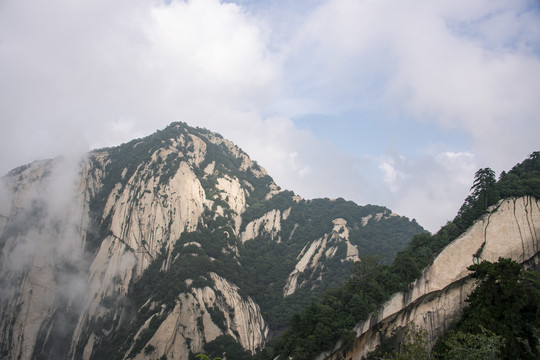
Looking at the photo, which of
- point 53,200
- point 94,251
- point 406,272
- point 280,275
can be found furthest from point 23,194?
point 406,272

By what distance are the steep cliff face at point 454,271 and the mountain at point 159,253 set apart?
34.5 meters

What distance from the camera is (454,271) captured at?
45.7m

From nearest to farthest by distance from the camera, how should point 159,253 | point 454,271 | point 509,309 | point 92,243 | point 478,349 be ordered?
point 478,349 → point 509,309 → point 454,271 → point 159,253 → point 92,243

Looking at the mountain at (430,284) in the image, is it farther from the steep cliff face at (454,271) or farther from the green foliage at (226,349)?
the green foliage at (226,349)

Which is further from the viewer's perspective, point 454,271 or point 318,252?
point 318,252

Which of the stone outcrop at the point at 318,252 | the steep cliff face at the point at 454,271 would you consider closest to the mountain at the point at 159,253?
the stone outcrop at the point at 318,252

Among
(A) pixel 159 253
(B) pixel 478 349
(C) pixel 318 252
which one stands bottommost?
(B) pixel 478 349

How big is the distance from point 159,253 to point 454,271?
70.0 m

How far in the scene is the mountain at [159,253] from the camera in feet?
257

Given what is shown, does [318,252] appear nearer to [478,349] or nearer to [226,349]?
[226,349]

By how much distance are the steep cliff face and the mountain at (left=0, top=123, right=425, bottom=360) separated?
3452 centimetres

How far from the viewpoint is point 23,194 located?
98.8m

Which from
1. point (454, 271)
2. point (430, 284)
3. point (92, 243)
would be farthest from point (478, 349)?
point (92, 243)

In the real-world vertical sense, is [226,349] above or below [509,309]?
below
